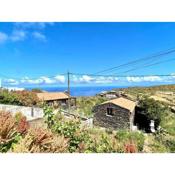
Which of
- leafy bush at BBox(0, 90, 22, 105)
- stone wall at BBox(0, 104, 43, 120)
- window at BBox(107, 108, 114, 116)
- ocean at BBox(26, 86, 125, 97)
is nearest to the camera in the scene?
ocean at BBox(26, 86, 125, 97)

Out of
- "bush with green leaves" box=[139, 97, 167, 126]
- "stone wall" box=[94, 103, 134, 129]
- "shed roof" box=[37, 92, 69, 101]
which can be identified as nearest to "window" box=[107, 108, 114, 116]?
"stone wall" box=[94, 103, 134, 129]

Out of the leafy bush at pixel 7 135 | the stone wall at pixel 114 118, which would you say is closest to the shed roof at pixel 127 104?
the stone wall at pixel 114 118

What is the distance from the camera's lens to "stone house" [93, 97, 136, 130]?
9812 mm

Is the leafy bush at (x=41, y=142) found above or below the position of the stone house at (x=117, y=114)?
below

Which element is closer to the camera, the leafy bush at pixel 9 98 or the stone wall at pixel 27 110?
the stone wall at pixel 27 110

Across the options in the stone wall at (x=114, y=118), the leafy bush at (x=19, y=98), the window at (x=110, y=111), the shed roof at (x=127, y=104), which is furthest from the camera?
the window at (x=110, y=111)

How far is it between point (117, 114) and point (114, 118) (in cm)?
43

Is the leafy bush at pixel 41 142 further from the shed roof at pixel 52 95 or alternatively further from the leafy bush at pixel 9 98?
the leafy bush at pixel 9 98

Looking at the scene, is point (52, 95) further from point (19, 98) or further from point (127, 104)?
point (127, 104)

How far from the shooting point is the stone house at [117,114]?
981 centimetres

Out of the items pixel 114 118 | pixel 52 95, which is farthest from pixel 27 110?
pixel 114 118

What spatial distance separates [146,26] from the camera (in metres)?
6.62

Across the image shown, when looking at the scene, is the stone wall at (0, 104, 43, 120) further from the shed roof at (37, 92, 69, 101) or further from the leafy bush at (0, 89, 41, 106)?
the shed roof at (37, 92, 69, 101)
